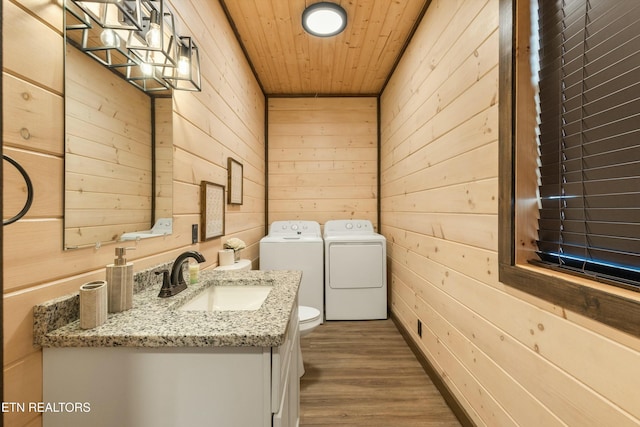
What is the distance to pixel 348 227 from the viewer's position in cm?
365

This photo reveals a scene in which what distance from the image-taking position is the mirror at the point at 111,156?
3.05ft

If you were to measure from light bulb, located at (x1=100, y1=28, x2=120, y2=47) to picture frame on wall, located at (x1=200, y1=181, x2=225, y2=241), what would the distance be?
881mm

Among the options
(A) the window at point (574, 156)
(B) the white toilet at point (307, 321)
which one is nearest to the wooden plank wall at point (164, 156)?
(B) the white toilet at point (307, 321)

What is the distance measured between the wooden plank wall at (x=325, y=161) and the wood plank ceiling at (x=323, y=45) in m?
0.25

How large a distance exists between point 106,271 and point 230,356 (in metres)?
0.52

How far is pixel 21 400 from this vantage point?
77cm

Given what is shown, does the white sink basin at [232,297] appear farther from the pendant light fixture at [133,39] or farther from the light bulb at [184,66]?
the light bulb at [184,66]

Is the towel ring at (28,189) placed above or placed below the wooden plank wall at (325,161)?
below

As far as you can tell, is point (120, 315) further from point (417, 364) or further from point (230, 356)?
point (417, 364)

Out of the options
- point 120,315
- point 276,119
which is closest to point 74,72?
point 120,315

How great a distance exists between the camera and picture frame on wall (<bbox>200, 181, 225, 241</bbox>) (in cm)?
185

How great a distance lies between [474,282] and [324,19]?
6.78ft

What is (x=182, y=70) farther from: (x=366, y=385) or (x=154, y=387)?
(x=366, y=385)

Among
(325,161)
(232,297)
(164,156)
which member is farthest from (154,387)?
(325,161)
